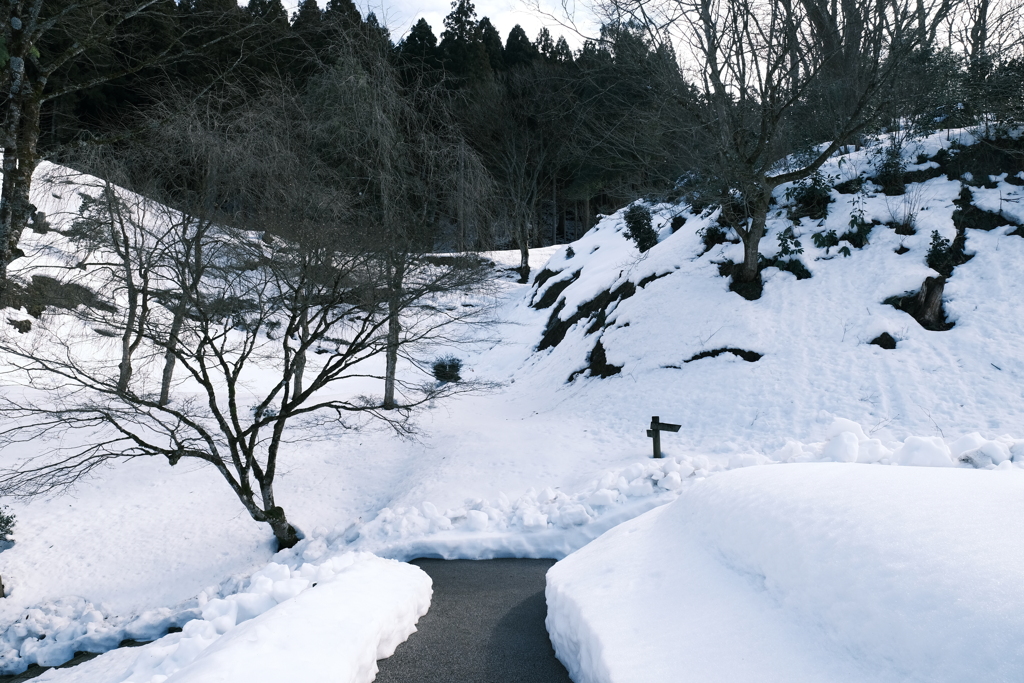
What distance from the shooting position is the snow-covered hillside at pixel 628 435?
6.85 meters

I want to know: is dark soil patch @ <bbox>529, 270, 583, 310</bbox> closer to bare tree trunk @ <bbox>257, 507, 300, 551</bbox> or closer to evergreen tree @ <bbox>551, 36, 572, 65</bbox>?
bare tree trunk @ <bbox>257, 507, 300, 551</bbox>

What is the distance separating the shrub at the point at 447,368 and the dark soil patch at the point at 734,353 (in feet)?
28.2

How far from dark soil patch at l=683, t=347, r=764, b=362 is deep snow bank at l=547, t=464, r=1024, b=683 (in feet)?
23.3

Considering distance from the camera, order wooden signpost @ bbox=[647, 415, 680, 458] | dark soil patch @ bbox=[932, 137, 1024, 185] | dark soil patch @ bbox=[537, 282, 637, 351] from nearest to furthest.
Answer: wooden signpost @ bbox=[647, 415, 680, 458] < dark soil patch @ bbox=[932, 137, 1024, 185] < dark soil patch @ bbox=[537, 282, 637, 351]

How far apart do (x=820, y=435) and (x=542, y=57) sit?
101 ft

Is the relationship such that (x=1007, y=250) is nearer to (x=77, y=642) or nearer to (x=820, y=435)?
(x=820, y=435)

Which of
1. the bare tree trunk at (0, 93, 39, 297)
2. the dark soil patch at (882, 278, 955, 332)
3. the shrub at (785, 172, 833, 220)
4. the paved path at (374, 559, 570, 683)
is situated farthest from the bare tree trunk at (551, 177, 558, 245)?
the paved path at (374, 559, 570, 683)

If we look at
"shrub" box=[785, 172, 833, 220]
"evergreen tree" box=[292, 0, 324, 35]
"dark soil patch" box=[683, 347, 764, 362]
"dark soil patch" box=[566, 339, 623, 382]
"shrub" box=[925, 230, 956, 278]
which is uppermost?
"evergreen tree" box=[292, 0, 324, 35]

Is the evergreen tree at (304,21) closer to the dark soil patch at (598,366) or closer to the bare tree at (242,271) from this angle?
the bare tree at (242,271)

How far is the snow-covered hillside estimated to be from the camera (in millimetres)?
6852

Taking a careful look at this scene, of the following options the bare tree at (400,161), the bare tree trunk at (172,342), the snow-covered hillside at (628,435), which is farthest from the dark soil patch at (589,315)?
the bare tree trunk at (172,342)

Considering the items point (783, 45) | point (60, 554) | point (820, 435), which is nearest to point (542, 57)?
point (783, 45)

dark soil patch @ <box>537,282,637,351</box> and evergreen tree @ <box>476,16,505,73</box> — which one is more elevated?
evergreen tree @ <box>476,16,505,73</box>

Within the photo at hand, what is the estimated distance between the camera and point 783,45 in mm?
10172
